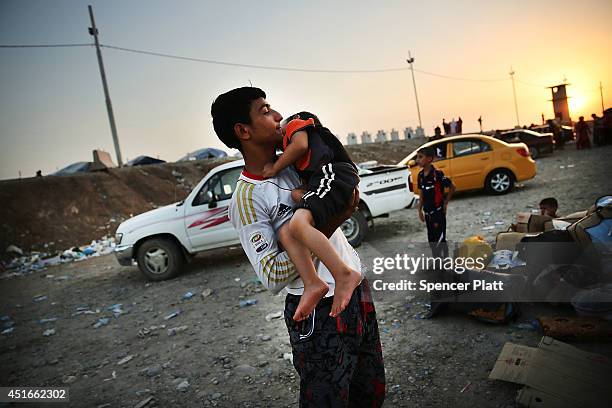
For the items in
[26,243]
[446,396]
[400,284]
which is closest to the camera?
[446,396]

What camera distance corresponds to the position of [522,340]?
3.13 meters

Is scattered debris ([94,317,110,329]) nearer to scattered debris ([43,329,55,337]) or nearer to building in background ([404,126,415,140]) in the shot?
scattered debris ([43,329,55,337])

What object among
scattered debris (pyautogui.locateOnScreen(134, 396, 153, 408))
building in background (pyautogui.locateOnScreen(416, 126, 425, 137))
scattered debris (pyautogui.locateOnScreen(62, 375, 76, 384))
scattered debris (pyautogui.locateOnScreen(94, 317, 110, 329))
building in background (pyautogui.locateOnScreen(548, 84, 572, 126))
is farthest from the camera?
building in background (pyautogui.locateOnScreen(548, 84, 572, 126))

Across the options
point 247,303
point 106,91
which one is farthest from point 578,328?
point 106,91

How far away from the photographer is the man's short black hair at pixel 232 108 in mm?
1433

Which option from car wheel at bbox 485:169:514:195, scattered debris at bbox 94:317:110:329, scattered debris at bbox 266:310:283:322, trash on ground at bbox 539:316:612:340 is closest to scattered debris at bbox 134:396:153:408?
scattered debris at bbox 266:310:283:322

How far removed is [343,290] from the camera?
141 centimetres

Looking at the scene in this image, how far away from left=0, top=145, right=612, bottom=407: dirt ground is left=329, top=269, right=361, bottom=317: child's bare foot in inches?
66.9

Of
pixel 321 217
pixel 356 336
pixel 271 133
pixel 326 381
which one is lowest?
pixel 326 381

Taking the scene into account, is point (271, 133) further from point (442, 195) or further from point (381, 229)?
point (381, 229)

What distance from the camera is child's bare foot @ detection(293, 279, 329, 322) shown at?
1.32 m

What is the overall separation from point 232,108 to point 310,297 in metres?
0.79

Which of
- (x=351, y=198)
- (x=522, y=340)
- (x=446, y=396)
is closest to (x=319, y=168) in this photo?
(x=351, y=198)

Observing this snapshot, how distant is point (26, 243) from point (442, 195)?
13.0m
